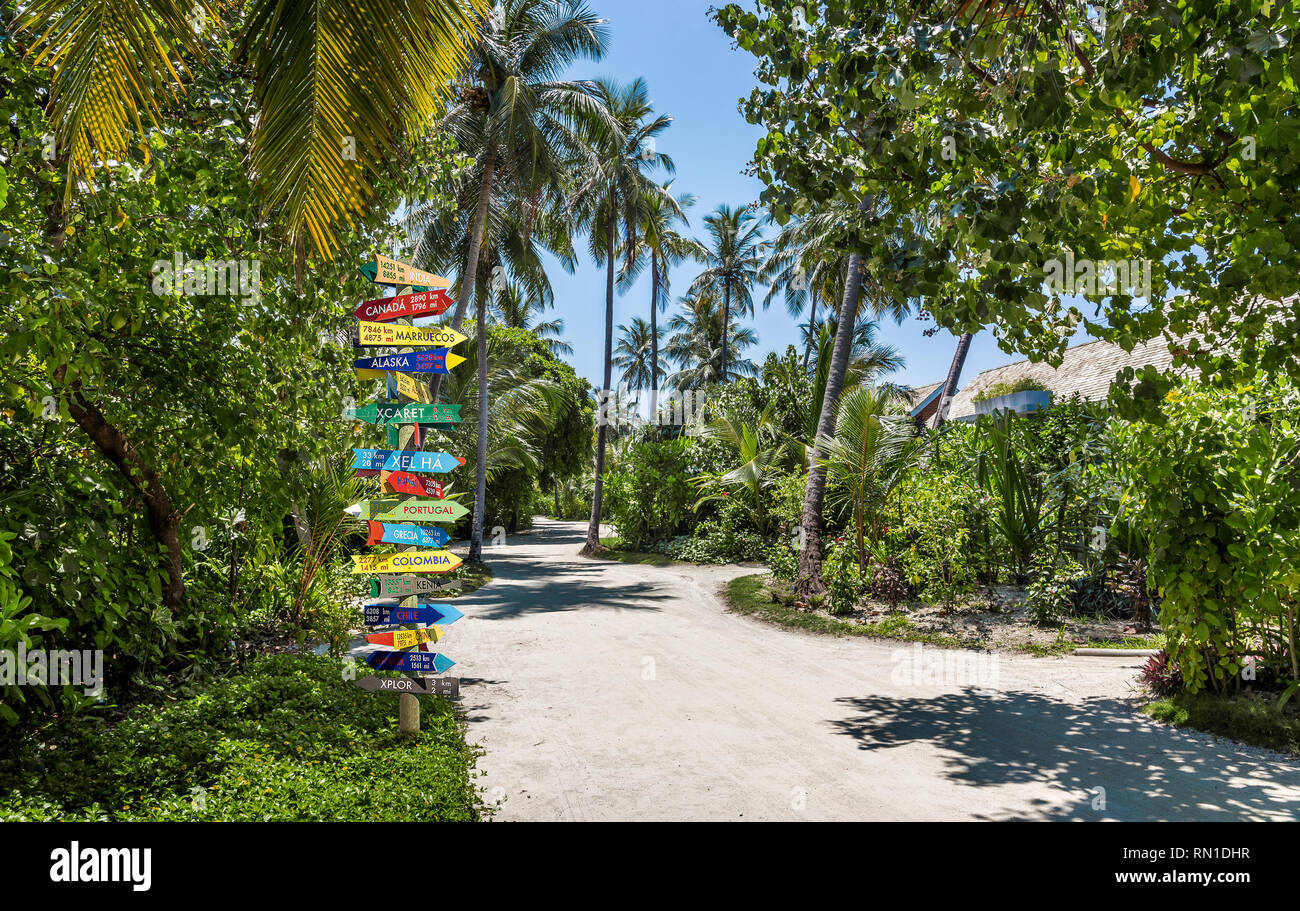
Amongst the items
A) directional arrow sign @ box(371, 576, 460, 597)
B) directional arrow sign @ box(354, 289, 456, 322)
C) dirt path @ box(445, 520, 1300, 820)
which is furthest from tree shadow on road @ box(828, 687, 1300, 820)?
directional arrow sign @ box(354, 289, 456, 322)

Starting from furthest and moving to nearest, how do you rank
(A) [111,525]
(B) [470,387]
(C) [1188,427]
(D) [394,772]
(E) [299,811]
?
1. (B) [470,387]
2. (C) [1188,427]
3. (A) [111,525]
4. (D) [394,772]
5. (E) [299,811]

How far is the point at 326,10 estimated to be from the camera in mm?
3803

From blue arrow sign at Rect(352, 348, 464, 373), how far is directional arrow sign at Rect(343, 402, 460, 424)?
27 centimetres

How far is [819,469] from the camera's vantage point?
1253cm

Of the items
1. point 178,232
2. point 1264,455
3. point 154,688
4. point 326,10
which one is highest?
→ point 326,10

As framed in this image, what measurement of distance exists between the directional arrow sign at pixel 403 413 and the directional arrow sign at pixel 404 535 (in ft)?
2.51

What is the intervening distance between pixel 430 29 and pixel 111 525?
13.1 ft

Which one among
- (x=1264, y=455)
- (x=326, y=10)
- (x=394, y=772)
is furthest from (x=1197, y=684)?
(x=326, y=10)

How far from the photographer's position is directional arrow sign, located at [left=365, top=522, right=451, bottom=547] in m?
5.10

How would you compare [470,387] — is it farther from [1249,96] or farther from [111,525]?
[1249,96]

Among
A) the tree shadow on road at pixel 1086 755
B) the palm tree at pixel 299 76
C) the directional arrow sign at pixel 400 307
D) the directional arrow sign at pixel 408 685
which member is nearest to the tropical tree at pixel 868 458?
the tree shadow on road at pixel 1086 755

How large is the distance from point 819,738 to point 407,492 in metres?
3.79

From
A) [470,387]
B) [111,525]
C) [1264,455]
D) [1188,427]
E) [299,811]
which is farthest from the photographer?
[470,387]

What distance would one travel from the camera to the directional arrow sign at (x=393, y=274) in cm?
525
